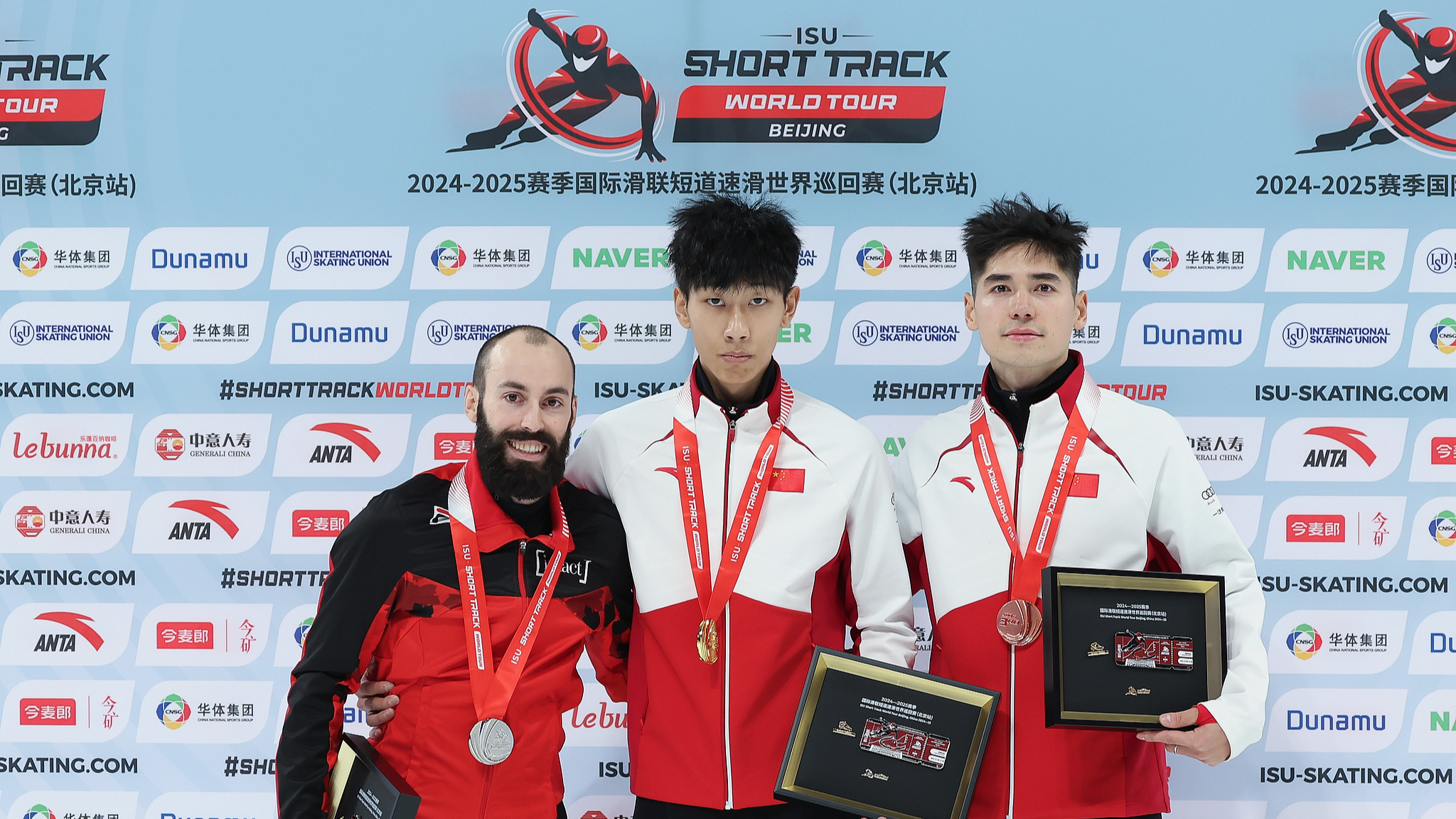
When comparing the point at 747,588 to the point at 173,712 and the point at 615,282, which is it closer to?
the point at 615,282

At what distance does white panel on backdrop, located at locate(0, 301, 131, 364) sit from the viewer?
3707 mm

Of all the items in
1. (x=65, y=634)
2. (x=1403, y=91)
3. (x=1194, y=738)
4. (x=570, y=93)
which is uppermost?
(x=1403, y=91)

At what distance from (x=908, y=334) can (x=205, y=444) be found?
2.81m

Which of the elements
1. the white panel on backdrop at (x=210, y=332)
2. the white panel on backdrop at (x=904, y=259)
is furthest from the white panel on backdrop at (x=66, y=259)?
the white panel on backdrop at (x=904, y=259)

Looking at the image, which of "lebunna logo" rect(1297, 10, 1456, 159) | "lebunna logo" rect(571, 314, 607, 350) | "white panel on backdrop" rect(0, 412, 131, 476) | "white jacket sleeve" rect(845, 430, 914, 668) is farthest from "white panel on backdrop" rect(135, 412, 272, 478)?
"lebunna logo" rect(1297, 10, 1456, 159)

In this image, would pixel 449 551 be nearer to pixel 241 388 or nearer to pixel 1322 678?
pixel 241 388

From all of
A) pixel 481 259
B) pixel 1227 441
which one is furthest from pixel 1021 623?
pixel 481 259

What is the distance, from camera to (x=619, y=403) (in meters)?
3.61

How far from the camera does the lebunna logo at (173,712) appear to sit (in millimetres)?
3668

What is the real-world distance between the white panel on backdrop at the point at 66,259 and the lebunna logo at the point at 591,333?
6.12 ft

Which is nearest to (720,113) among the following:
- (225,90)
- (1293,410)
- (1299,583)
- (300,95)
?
(300,95)

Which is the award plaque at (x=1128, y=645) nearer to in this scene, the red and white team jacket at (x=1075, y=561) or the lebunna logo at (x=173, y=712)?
the red and white team jacket at (x=1075, y=561)

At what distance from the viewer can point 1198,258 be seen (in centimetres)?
358

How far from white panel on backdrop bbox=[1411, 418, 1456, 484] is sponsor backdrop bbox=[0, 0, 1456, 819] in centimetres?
1
